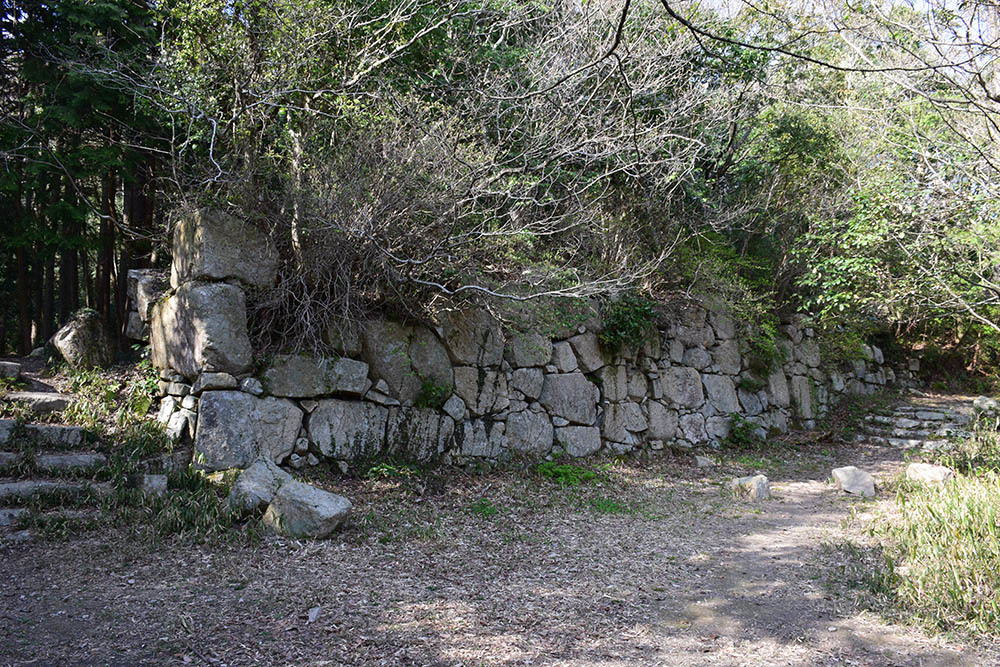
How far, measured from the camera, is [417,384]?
6375 mm

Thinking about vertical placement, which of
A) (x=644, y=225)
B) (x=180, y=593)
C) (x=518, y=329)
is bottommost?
(x=180, y=593)

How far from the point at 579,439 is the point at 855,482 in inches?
118

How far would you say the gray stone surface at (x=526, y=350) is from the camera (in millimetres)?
7262

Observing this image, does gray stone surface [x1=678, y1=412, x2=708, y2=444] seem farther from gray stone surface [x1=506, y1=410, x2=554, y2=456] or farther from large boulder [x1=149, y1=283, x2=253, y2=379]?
large boulder [x1=149, y1=283, x2=253, y2=379]

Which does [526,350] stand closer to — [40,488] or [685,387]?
[685,387]

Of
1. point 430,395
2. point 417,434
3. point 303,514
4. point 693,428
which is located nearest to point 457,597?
point 303,514

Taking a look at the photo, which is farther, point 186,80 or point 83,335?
point 83,335

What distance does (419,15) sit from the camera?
6.68 metres

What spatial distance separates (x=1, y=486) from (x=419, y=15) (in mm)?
5639

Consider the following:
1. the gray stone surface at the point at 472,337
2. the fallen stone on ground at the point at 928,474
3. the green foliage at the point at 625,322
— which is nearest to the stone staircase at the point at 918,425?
the fallen stone on ground at the point at 928,474

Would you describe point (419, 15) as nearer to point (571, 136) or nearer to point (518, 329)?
point (571, 136)

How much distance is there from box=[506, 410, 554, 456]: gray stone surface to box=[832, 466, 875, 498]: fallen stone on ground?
10.5ft

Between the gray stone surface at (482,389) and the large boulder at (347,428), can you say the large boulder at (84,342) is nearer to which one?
the large boulder at (347,428)

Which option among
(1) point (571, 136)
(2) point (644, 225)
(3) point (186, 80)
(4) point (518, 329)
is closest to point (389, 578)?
(4) point (518, 329)
